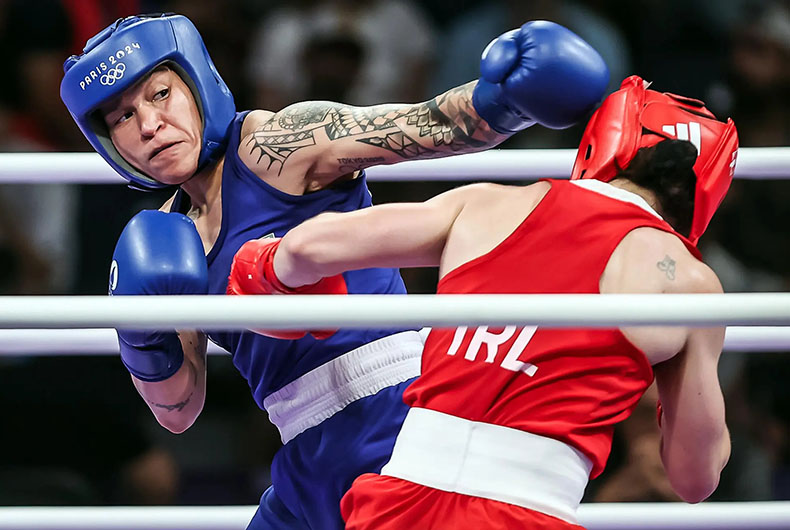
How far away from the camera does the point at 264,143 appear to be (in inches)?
64.0

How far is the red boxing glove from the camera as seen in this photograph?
1.42m

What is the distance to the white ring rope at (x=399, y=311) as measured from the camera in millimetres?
1017

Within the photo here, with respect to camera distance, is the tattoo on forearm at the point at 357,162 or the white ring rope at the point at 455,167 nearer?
the tattoo on forearm at the point at 357,162

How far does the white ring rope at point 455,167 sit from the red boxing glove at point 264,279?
0.35 metres

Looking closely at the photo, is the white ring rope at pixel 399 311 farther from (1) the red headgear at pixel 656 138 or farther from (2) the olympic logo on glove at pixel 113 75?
(2) the olympic logo on glove at pixel 113 75

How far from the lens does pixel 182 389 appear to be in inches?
66.1

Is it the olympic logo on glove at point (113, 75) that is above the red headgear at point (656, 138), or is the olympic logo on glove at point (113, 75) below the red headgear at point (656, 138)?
below

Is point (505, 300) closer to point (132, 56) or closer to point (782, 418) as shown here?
point (132, 56)

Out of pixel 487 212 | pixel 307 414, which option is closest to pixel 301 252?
pixel 487 212

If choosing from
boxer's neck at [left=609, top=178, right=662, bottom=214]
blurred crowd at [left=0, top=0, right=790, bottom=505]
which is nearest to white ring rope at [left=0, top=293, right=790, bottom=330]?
boxer's neck at [left=609, top=178, right=662, bottom=214]

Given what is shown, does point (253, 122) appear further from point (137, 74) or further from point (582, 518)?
point (582, 518)

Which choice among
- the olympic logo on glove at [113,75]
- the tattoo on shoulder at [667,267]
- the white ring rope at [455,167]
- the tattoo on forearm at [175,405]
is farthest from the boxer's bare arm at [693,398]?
the olympic logo on glove at [113,75]

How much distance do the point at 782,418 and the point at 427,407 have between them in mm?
1798

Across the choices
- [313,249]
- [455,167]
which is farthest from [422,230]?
[455,167]
